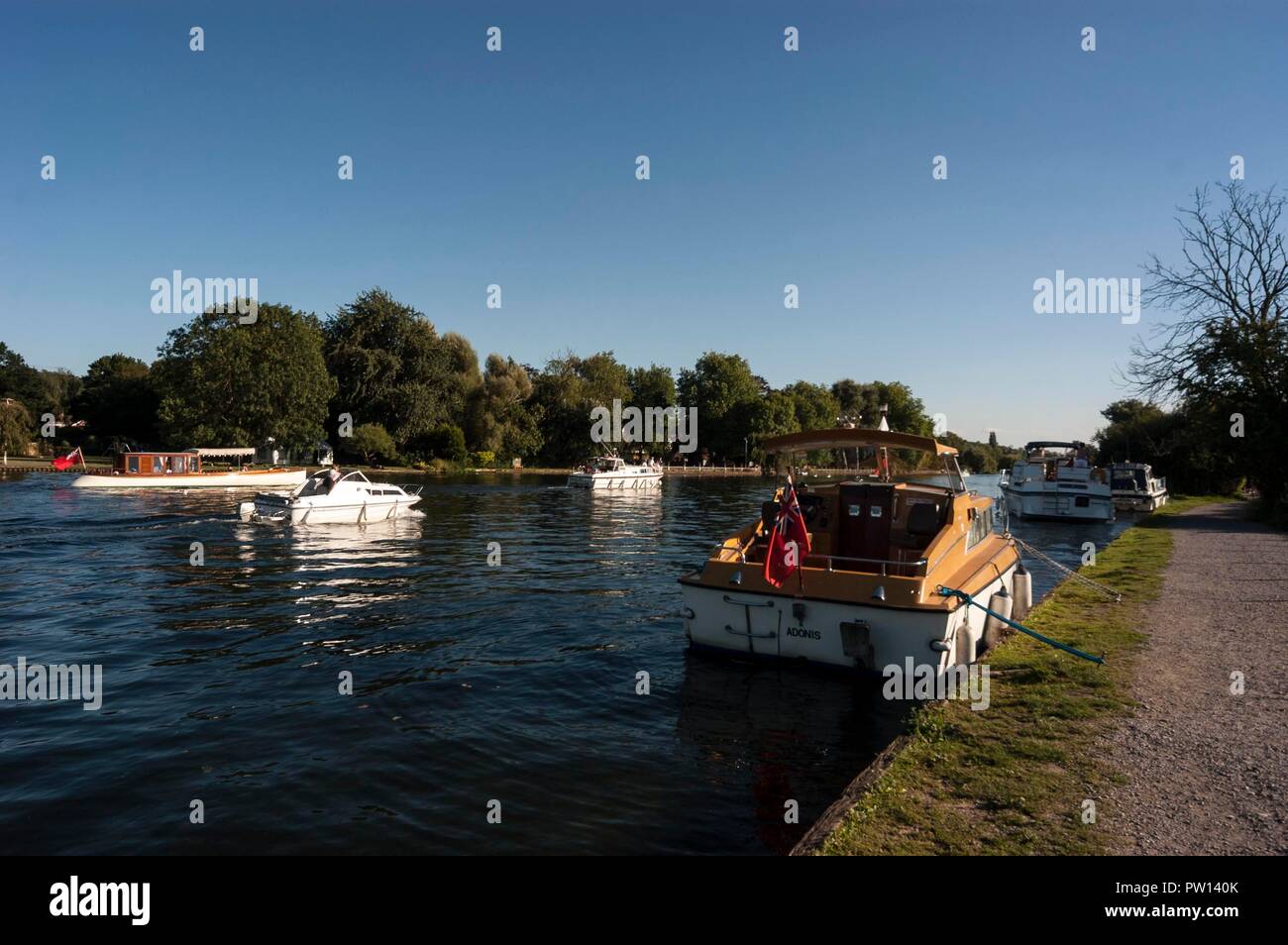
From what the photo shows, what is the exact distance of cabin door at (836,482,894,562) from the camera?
14586 mm

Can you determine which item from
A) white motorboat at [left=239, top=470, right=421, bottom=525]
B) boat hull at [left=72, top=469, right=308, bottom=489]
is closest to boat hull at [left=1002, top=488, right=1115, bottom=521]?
white motorboat at [left=239, top=470, right=421, bottom=525]

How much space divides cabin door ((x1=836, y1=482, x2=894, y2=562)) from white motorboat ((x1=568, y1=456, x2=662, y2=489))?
5194 centimetres

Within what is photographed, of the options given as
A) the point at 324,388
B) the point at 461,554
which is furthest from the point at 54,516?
the point at 324,388

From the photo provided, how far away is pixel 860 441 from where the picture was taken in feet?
46.4

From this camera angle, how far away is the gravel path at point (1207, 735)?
6.08 meters

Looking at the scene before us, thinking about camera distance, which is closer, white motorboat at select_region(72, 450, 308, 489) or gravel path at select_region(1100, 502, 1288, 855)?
gravel path at select_region(1100, 502, 1288, 855)

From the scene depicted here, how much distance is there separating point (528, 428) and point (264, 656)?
298 feet

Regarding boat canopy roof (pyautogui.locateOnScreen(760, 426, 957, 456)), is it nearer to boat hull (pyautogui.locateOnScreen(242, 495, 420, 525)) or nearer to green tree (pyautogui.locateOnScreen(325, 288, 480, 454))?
boat hull (pyautogui.locateOnScreen(242, 495, 420, 525))

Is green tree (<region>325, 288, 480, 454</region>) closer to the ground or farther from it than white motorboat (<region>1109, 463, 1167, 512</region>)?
farther from it

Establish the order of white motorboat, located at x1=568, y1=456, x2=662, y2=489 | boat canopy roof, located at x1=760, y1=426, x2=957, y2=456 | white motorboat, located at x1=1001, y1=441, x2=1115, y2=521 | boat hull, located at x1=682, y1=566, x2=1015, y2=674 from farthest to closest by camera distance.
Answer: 1. white motorboat, located at x1=568, y1=456, x2=662, y2=489
2. white motorboat, located at x1=1001, y1=441, x2=1115, y2=521
3. boat canopy roof, located at x1=760, y1=426, x2=957, y2=456
4. boat hull, located at x1=682, y1=566, x2=1015, y2=674

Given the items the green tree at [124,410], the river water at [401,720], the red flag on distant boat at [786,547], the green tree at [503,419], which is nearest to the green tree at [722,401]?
the green tree at [503,419]
